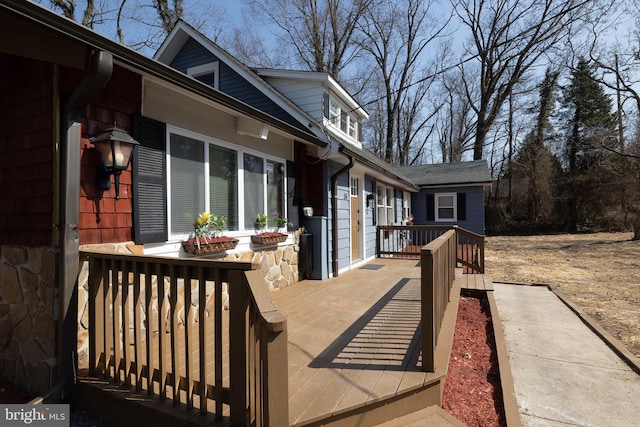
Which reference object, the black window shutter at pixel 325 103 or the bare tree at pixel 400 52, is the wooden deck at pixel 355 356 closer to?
the black window shutter at pixel 325 103

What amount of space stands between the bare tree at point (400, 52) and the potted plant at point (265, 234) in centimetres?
1383

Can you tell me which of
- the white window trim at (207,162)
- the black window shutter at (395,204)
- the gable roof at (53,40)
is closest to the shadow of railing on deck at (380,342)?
the white window trim at (207,162)

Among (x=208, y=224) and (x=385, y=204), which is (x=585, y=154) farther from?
(x=208, y=224)

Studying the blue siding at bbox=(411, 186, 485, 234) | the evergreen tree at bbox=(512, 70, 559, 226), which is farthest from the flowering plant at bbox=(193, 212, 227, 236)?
the evergreen tree at bbox=(512, 70, 559, 226)

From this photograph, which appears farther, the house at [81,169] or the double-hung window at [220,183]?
the double-hung window at [220,183]

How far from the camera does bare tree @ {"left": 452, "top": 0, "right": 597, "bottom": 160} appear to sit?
18.0 m

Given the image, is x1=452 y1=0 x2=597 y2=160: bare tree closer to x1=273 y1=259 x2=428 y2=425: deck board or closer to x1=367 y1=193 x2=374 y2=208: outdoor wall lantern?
x1=367 y1=193 x2=374 y2=208: outdoor wall lantern

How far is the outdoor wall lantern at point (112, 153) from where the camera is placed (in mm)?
2902

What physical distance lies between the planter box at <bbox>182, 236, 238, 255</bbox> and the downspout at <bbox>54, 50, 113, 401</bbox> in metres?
1.21

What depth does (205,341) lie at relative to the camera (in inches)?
83.7

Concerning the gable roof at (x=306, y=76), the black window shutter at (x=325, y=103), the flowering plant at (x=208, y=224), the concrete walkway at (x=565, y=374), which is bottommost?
the concrete walkway at (x=565, y=374)

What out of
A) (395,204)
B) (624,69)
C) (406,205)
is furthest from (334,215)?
(624,69)

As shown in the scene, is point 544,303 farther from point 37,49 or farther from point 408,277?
point 37,49

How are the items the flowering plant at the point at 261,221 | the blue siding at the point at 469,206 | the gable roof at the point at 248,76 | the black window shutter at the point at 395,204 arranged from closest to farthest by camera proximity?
the flowering plant at the point at 261,221 → the gable roof at the point at 248,76 → the black window shutter at the point at 395,204 → the blue siding at the point at 469,206
